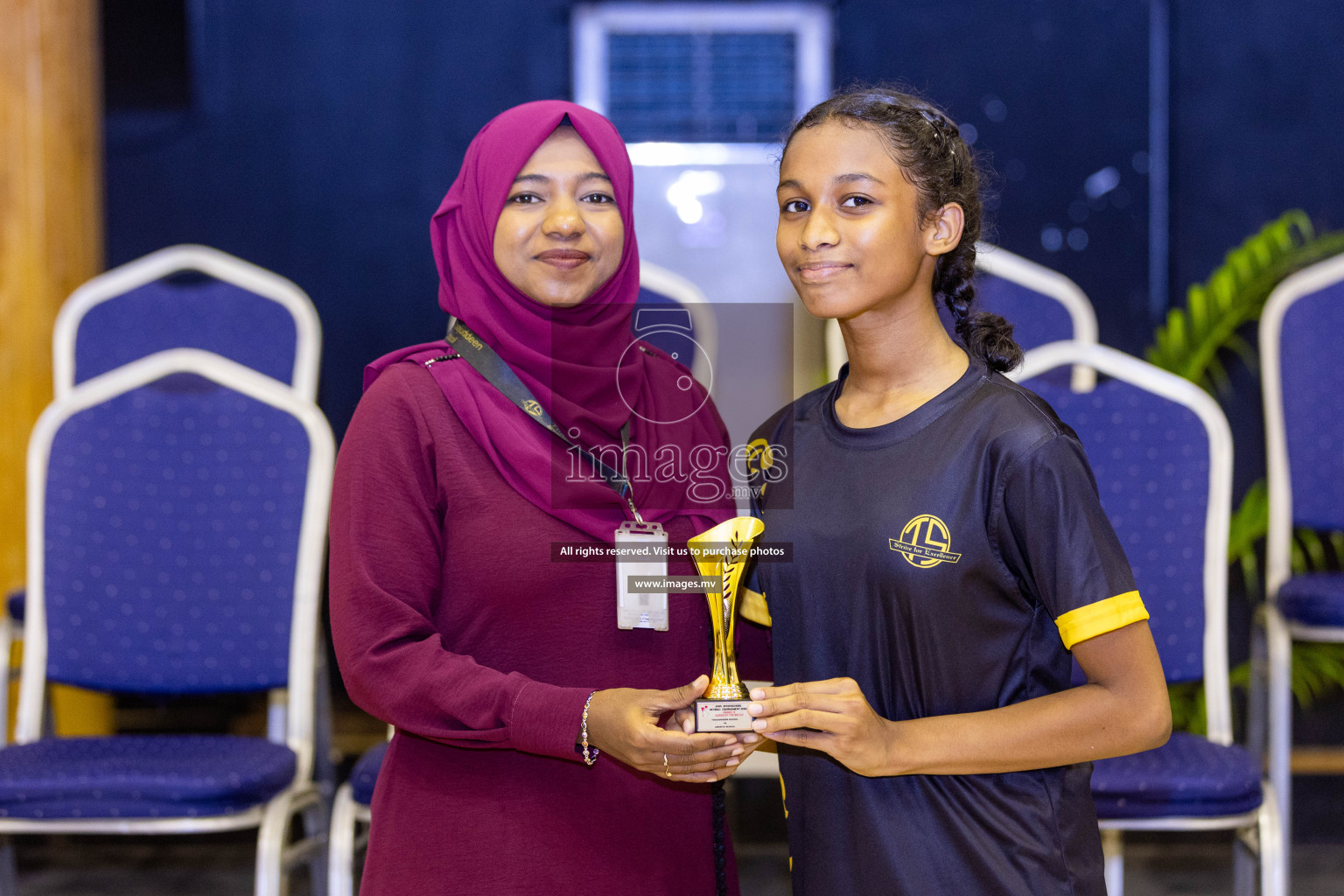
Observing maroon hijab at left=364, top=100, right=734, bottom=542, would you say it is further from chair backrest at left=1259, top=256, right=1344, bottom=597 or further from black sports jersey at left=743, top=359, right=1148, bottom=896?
chair backrest at left=1259, top=256, right=1344, bottom=597

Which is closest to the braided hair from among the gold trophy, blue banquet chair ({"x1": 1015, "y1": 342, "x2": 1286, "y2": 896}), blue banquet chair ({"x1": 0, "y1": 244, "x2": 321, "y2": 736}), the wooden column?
the gold trophy

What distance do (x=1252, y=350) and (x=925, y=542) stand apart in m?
2.68

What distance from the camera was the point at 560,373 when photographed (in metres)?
1.17

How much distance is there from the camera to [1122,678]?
964mm

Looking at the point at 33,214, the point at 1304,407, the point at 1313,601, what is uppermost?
the point at 33,214

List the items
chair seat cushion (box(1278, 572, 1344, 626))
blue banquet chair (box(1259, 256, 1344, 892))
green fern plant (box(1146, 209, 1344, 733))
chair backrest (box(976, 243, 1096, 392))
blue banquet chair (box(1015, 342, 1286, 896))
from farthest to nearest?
green fern plant (box(1146, 209, 1344, 733))
chair backrest (box(976, 243, 1096, 392))
blue banquet chair (box(1259, 256, 1344, 892))
chair seat cushion (box(1278, 572, 1344, 626))
blue banquet chair (box(1015, 342, 1286, 896))

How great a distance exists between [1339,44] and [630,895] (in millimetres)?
3401

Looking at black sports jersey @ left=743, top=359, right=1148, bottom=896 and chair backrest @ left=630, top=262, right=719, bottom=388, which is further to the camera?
chair backrest @ left=630, top=262, right=719, bottom=388

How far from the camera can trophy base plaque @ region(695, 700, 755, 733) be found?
96 cm

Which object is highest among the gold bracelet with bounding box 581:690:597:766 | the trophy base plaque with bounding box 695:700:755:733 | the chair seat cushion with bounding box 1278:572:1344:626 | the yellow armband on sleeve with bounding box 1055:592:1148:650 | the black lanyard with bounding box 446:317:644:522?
the black lanyard with bounding box 446:317:644:522

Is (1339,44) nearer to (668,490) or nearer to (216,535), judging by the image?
(668,490)

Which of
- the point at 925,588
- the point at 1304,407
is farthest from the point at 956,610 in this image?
the point at 1304,407

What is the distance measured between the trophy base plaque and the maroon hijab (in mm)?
235

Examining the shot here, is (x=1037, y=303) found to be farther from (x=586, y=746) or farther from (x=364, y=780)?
(x=586, y=746)
